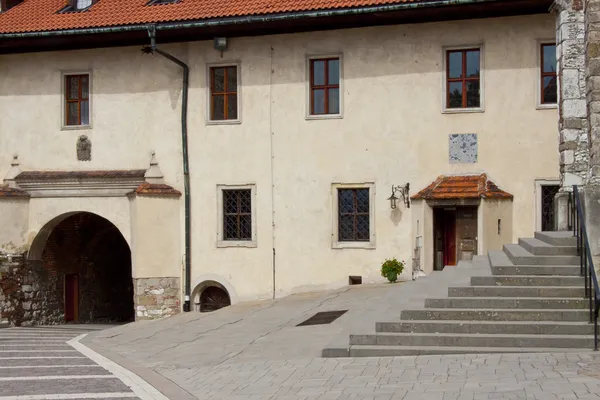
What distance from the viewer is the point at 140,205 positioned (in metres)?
24.6

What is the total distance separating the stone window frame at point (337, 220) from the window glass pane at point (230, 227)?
8.18ft

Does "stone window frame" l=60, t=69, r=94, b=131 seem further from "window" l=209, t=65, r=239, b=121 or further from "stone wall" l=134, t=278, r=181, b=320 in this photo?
"stone wall" l=134, t=278, r=181, b=320

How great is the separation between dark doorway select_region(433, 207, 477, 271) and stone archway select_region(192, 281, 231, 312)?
529cm

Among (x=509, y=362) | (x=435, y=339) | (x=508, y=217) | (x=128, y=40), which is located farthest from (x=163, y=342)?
(x=128, y=40)

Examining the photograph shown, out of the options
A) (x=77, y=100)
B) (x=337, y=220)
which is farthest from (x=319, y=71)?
(x=77, y=100)

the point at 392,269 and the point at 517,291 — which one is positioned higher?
the point at 517,291

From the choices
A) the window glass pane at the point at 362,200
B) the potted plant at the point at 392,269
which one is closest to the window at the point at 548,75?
the window glass pane at the point at 362,200

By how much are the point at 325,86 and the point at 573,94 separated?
27.7ft

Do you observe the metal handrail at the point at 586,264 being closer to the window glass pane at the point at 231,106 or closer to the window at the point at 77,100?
the window glass pane at the point at 231,106

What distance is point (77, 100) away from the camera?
85.6 ft

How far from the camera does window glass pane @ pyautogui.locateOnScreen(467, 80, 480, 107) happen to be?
22859mm

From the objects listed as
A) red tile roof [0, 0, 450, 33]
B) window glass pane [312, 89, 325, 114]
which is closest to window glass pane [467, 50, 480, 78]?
red tile roof [0, 0, 450, 33]

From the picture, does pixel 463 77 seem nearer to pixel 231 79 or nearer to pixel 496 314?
pixel 231 79

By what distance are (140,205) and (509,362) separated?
47.6 feet
